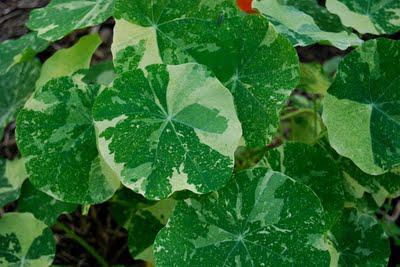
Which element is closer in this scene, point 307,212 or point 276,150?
point 307,212

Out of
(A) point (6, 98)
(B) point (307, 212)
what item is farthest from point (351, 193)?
(A) point (6, 98)

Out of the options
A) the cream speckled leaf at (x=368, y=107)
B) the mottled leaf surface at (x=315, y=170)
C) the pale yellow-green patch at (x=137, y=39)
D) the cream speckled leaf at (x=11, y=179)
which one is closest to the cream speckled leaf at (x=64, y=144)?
the pale yellow-green patch at (x=137, y=39)

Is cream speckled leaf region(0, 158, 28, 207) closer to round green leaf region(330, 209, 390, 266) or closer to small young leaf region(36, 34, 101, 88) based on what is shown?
small young leaf region(36, 34, 101, 88)

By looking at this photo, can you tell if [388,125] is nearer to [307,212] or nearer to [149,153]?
[307,212]

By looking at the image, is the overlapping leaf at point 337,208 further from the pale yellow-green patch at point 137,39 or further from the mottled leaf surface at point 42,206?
the mottled leaf surface at point 42,206

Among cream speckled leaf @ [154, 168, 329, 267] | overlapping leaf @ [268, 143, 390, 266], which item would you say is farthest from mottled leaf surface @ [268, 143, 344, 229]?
cream speckled leaf @ [154, 168, 329, 267]
